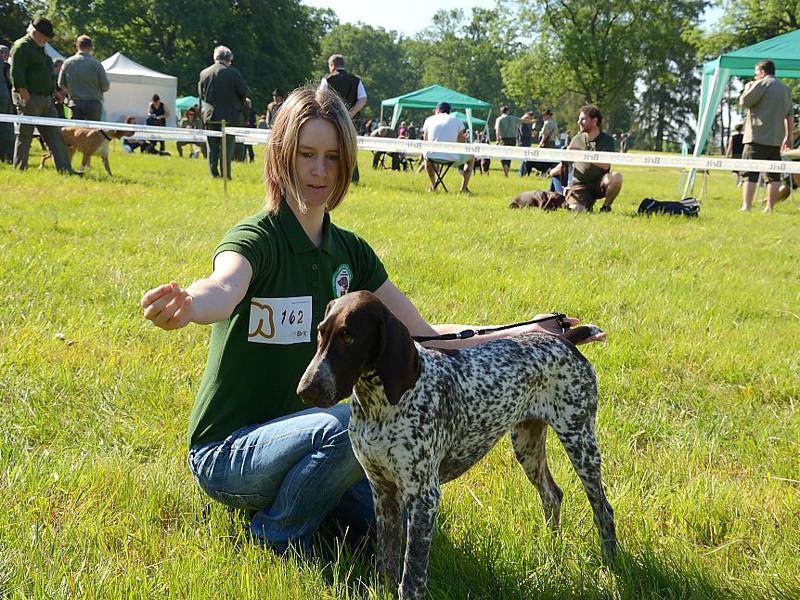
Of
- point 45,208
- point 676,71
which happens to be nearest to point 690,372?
point 45,208

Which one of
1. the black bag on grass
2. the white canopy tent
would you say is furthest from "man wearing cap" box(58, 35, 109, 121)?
the white canopy tent

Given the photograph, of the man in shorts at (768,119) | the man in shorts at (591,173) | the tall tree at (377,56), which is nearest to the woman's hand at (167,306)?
the man in shorts at (591,173)

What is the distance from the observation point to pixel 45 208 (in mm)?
8469

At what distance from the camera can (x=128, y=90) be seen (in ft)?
99.8

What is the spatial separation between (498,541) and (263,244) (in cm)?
141

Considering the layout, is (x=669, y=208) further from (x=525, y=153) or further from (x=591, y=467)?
(x=591, y=467)

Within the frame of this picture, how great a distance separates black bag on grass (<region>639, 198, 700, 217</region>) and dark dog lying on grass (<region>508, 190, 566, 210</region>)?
1.34m

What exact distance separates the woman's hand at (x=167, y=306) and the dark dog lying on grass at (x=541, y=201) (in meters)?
9.92

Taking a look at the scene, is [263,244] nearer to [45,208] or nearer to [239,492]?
[239,492]

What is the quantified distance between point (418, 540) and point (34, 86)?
39.5 ft

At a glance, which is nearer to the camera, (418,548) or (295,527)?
(418,548)

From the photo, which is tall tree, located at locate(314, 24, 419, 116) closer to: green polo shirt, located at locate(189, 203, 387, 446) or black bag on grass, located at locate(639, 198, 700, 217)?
black bag on grass, located at locate(639, 198, 700, 217)

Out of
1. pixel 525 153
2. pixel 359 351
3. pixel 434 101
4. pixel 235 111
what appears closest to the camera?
pixel 359 351

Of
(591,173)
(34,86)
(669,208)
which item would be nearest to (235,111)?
(34,86)
